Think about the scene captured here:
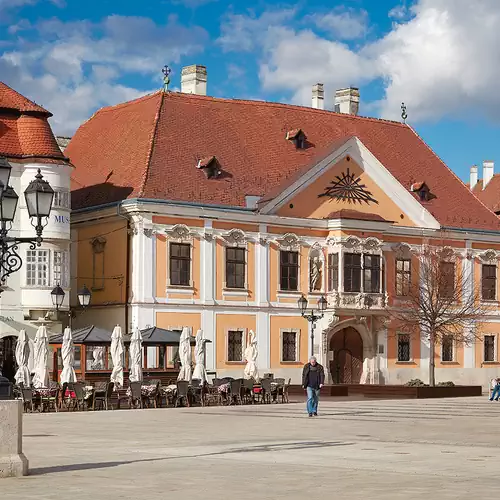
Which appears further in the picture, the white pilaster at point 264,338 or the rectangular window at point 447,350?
the rectangular window at point 447,350

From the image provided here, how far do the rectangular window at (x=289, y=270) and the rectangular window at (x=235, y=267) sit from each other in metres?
1.98

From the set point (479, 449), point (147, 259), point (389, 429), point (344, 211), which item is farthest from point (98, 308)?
point (479, 449)

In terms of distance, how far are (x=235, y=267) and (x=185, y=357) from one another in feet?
41.1

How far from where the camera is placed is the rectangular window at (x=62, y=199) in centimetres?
5053

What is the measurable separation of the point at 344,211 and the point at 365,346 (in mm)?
6010

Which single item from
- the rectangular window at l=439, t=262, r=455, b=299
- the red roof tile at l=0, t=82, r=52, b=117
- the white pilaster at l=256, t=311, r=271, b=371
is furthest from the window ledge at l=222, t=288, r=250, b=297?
the red roof tile at l=0, t=82, r=52, b=117

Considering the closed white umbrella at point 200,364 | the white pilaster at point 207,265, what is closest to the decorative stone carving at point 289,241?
the white pilaster at point 207,265

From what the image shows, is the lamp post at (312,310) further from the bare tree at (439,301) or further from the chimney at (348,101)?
the chimney at (348,101)

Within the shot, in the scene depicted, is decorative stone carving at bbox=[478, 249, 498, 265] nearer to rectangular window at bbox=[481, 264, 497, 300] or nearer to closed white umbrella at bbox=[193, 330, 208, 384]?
rectangular window at bbox=[481, 264, 497, 300]

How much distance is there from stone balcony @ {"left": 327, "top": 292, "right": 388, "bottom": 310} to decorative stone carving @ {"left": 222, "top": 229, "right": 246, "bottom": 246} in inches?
179

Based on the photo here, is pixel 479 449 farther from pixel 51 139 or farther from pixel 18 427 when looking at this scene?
pixel 51 139

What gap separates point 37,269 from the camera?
50.3m

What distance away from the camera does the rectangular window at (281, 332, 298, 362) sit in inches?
2219

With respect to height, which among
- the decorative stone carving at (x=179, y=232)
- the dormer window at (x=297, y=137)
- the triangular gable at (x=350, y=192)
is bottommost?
the decorative stone carving at (x=179, y=232)
